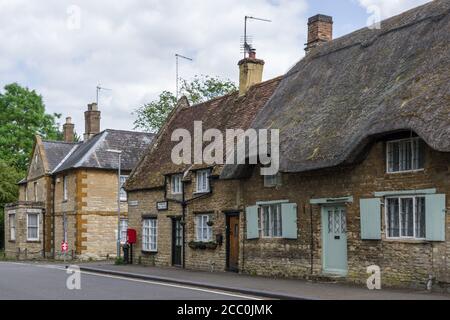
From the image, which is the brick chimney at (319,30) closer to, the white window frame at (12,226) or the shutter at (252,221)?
the shutter at (252,221)

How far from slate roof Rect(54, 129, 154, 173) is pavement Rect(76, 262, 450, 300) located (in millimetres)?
17781

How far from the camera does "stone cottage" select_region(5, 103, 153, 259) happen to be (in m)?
40.5

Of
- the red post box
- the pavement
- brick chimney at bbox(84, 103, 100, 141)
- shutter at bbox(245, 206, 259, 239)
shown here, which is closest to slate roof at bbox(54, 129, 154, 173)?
brick chimney at bbox(84, 103, 100, 141)

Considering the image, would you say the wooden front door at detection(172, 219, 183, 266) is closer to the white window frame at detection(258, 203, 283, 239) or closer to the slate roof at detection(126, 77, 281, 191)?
the slate roof at detection(126, 77, 281, 191)

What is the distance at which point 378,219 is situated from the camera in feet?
59.6

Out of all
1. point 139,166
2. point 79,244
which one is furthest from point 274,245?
point 79,244

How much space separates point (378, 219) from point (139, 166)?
16.5 metres

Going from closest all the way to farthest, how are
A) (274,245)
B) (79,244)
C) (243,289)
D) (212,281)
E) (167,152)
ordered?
1. (243,289)
2. (212,281)
3. (274,245)
4. (167,152)
5. (79,244)

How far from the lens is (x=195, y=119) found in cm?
3088

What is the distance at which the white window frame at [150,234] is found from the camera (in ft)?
98.9

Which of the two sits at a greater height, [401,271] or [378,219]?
[378,219]
